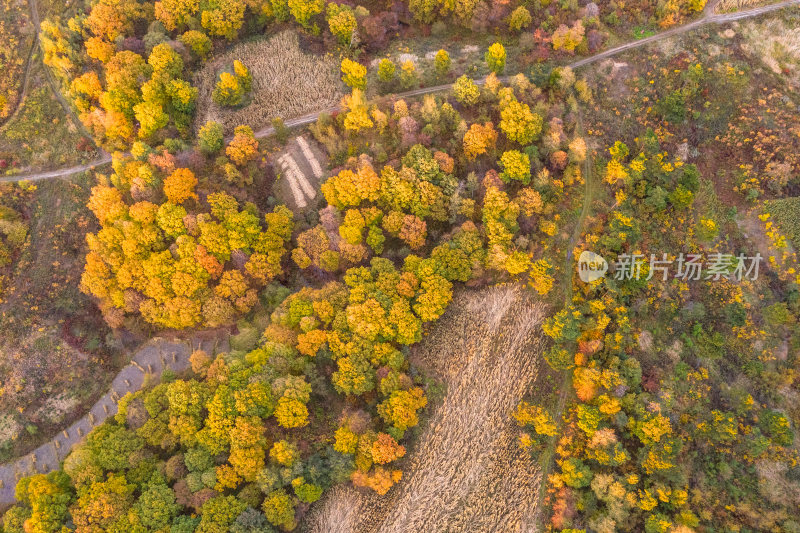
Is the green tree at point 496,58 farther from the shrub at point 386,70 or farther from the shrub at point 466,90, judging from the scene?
the shrub at point 386,70

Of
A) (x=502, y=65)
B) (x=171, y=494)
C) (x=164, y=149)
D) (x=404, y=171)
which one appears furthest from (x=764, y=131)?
(x=171, y=494)

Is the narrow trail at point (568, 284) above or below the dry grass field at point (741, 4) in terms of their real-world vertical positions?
below

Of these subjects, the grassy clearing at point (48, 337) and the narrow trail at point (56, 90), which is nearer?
the grassy clearing at point (48, 337)

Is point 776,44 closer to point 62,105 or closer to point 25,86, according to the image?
point 62,105

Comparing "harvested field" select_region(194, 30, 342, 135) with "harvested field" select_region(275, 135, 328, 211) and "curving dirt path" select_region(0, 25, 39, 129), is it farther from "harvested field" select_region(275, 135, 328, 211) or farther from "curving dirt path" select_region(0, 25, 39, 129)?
"curving dirt path" select_region(0, 25, 39, 129)

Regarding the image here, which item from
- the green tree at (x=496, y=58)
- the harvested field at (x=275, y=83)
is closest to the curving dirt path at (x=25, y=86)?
the harvested field at (x=275, y=83)
